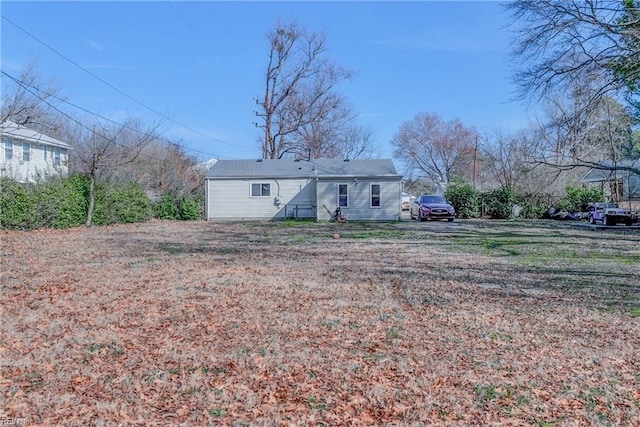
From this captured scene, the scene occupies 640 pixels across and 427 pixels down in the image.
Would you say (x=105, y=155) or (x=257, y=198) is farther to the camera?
(x=257, y=198)

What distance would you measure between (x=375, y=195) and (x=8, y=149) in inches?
756

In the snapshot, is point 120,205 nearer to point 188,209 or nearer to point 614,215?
point 188,209

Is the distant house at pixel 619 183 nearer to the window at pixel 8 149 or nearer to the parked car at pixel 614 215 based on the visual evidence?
the parked car at pixel 614 215

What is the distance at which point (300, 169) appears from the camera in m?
22.9

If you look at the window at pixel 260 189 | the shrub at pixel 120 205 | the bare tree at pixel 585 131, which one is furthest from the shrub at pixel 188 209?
the bare tree at pixel 585 131

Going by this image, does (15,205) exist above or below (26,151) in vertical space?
below

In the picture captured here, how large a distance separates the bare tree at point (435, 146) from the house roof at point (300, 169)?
25.4 meters

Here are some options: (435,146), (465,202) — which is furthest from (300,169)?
(435,146)

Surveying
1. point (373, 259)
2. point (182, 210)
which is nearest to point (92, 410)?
point (373, 259)

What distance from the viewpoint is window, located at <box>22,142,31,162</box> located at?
23.1m

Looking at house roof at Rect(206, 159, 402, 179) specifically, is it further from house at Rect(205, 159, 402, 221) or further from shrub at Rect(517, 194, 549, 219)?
shrub at Rect(517, 194, 549, 219)

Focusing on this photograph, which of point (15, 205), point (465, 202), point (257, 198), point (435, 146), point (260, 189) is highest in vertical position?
point (435, 146)

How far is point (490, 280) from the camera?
6.74 m

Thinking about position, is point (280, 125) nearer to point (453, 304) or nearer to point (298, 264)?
point (298, 264)
